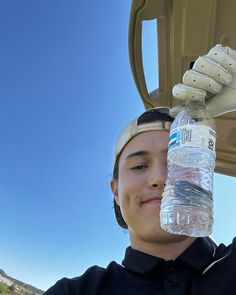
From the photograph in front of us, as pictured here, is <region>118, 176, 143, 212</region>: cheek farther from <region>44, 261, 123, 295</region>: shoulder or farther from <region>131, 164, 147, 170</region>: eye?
<region>44, 261, 123, 295</region>: shoulder

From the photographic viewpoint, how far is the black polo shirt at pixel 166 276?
4.66 ft

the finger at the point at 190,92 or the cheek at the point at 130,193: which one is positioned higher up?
the finger at the point at 190,92

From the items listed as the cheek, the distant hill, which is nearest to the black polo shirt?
the cheek

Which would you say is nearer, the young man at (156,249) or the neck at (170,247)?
the young man at (156,249)

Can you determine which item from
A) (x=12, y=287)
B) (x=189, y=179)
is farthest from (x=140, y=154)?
(x=12, y=287)

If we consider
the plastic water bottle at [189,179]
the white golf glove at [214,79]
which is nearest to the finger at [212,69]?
the white golf glove at [214,79]

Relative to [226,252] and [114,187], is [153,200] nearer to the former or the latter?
[226,252]

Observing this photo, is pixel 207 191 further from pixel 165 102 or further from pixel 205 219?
pixel 165 102

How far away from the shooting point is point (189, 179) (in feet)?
5.24

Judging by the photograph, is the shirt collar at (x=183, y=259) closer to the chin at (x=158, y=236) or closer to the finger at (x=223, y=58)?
the chin at (x=158, y=236)

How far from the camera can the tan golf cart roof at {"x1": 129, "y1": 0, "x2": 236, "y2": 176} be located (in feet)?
6.04

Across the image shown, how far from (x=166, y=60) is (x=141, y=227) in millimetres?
789

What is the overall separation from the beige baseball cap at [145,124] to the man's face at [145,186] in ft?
0.18

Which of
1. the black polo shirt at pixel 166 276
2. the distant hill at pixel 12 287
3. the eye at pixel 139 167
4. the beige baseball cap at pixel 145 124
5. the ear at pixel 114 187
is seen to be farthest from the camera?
the distant hill at pixel 12 287
